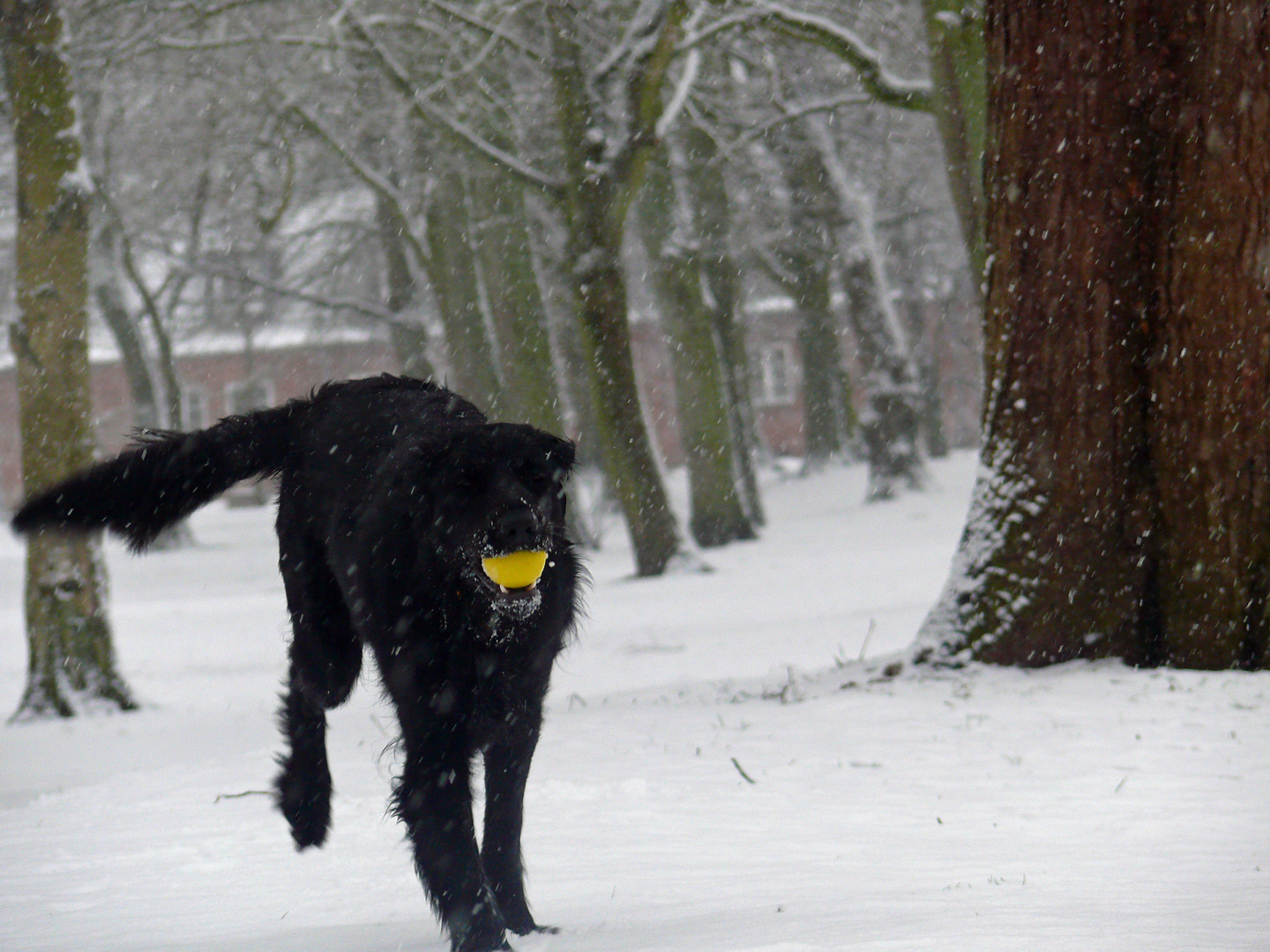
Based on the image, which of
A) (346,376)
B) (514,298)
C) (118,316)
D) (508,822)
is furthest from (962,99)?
(346,376)

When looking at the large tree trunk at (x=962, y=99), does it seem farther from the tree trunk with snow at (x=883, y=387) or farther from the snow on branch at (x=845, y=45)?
the tree trunk with snow at (x=883, y=387)

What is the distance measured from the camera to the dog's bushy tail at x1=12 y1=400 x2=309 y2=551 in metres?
4.62

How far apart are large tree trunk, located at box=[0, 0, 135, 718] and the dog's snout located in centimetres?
679

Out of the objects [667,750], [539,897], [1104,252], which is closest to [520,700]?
[539,897]

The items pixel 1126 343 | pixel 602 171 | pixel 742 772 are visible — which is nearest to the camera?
pixel 742 772

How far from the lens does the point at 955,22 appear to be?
1228cm

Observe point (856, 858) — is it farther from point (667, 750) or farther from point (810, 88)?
point (810, 88)

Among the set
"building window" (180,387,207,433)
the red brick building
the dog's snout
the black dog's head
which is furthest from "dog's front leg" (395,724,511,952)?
"building window" (180,387,207,433)

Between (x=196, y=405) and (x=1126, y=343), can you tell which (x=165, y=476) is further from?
(x=196, y=405)

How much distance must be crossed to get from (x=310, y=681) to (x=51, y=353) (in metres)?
5.57

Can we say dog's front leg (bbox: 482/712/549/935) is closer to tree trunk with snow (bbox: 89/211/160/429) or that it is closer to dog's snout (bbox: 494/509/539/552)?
dog's snout (bbox: 494/509/539/552)

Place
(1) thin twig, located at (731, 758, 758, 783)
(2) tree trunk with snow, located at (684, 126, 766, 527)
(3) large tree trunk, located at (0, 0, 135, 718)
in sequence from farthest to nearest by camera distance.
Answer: (2) tree trunk with snow, located at (684, 126, 766, 527), (3) large tree trunk, located at (0, 0, 135, 718), (1) thin twig, located at (731, 758, 758, 783)

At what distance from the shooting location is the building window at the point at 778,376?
4962 cm

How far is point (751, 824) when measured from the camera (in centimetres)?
508
